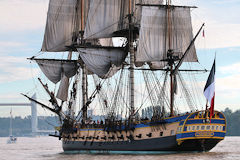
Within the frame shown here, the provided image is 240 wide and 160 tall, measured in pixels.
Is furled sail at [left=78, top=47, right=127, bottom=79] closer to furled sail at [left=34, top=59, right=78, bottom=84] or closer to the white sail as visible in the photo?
furled sail at [left=34, top=59, right=78, bottom=84]

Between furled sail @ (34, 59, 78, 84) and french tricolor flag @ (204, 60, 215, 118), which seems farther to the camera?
furled sail @ (34, 59, 78, 84)

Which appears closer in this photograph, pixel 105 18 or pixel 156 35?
pixel 156 35

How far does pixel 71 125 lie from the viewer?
67000 millimetres

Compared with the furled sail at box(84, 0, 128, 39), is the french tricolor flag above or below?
below

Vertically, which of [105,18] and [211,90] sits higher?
[105,18]

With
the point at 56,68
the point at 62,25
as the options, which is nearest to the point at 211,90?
the point at 56,68

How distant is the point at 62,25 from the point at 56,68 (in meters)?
5.67

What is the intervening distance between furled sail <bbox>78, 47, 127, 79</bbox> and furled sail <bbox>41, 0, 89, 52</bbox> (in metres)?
7.41

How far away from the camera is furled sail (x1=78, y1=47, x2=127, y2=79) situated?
62.7 metres

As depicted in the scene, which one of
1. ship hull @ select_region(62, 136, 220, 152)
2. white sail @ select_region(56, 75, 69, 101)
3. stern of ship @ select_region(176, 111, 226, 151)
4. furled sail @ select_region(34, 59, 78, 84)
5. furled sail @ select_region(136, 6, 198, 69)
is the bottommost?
ship hull @ select_region(62, 136, 220, 152)

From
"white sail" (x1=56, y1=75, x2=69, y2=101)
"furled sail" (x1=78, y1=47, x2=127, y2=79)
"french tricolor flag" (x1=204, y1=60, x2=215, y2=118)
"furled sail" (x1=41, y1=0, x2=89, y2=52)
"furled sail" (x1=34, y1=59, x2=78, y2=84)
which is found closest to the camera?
"french tricolor flag" (x1=204, y1=60, x2=215, y2=118)

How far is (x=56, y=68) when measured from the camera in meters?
69.3

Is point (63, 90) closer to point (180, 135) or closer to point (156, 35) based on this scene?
point (156, 35)

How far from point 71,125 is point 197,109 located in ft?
64.6
